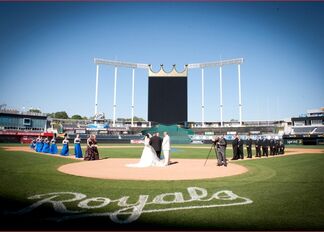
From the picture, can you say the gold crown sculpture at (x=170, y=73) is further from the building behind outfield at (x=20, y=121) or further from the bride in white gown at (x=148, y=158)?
the bride in white gown at (x=148, y=158)

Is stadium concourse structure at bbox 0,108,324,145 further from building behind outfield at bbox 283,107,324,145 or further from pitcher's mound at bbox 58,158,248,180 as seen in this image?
pitcher's mound at bbox 58,158,248,180

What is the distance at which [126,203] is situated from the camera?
6895 mm

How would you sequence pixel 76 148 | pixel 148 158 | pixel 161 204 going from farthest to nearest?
1. pixel 76 148
2. pixel 148 158
3. pixel 161 204

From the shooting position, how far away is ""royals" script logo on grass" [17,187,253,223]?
5980 millimetres

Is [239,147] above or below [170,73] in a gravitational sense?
below

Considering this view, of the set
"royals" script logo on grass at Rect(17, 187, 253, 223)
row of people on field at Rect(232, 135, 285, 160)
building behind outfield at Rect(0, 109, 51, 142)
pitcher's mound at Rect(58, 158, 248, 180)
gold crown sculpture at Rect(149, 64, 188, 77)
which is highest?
gold crown sculpture at Rect(149, 64, 188, 77)

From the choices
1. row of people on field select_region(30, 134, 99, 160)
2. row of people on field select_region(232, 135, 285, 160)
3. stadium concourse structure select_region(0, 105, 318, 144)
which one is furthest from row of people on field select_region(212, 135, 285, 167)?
stadium concourse structure select_region(0, 105, 318, 144)

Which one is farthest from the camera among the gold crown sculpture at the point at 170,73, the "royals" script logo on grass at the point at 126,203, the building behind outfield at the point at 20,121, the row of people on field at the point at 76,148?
the building behind outfield at the point at 20,121

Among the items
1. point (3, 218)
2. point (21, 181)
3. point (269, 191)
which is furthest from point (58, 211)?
point (269, 191)

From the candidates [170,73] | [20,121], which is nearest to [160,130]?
[170,73]

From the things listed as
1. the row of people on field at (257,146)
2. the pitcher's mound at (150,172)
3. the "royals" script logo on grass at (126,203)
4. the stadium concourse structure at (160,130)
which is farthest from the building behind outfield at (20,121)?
→ the "royals" script logo on grass at (126,203)

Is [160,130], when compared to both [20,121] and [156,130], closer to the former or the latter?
[156,130]

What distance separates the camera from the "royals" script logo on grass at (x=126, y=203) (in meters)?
5.98

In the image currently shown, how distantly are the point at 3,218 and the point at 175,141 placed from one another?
59860 mm
